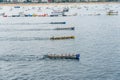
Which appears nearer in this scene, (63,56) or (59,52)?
(63,56)

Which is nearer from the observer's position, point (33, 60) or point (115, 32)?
point (33, 60)

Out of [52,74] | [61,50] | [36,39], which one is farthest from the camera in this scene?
[36,39]

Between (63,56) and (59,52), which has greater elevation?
(63,56)

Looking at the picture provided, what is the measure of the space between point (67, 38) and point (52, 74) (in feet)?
194

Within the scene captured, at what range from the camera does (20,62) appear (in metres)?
102

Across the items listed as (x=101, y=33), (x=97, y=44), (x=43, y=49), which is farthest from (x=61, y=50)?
(x=101, y=33)

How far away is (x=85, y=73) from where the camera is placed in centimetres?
8912

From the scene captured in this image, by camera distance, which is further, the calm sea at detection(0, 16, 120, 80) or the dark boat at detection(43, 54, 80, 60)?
the dark boat at detection(43, 54, 80, 60)

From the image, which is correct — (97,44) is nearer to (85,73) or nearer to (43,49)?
(43,49)

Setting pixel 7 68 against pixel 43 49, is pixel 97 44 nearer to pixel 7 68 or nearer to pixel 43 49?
pixel 43 49

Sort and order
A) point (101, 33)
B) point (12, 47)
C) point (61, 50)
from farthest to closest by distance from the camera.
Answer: point (101, 33), point (12, 47), point (61, 50)

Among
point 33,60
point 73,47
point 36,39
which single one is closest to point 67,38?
point 36,39

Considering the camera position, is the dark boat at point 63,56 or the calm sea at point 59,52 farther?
the dark boat at point 63,56

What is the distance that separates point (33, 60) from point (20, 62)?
13.9 feet
